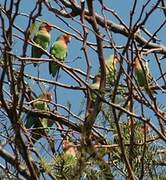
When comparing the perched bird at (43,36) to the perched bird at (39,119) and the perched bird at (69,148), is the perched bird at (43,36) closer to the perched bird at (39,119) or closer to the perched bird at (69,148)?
the perched bird at (39,119)

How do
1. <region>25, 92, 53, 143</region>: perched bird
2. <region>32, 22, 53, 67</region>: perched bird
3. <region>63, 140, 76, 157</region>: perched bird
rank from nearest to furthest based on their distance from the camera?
<region>63, 140, 76, 157</region>: perched bird, <region>25, 92, 53, 143</region>: perched bird, <region>32, 22, 53, 67</region>: perched bird

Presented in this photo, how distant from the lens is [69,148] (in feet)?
6.48

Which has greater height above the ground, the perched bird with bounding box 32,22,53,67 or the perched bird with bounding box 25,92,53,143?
the perched bird with bounding box 32,22,53,67

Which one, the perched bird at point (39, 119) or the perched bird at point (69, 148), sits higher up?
the perched bird at point (39, 119)

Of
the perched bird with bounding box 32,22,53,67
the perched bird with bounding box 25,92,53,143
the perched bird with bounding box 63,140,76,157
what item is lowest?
the perched bird with bounding box 63,140,76,157

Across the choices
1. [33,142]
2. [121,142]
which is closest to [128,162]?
[121,142]

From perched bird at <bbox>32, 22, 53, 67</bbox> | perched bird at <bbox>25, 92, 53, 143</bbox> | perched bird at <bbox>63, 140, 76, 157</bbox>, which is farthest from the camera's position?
perched bird at <bbox>32, 22, 53, 67</bbox>

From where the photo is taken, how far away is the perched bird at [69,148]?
1899 mm

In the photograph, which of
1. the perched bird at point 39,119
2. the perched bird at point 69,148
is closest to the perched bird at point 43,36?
the perched bird at point 39,119

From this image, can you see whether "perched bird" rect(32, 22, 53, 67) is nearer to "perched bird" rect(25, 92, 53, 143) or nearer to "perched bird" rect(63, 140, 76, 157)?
"perched bird" rect(25, 92, 53, 143)

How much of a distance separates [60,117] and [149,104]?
77 centimetres

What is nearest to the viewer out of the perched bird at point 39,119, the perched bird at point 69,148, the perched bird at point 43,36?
the perched bird at point 69,148

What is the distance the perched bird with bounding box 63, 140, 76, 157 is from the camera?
6.23ft

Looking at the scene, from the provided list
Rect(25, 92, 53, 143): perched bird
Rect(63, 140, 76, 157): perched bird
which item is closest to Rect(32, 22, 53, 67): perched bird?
Rect(25, 92, 53, 143): perched bird
